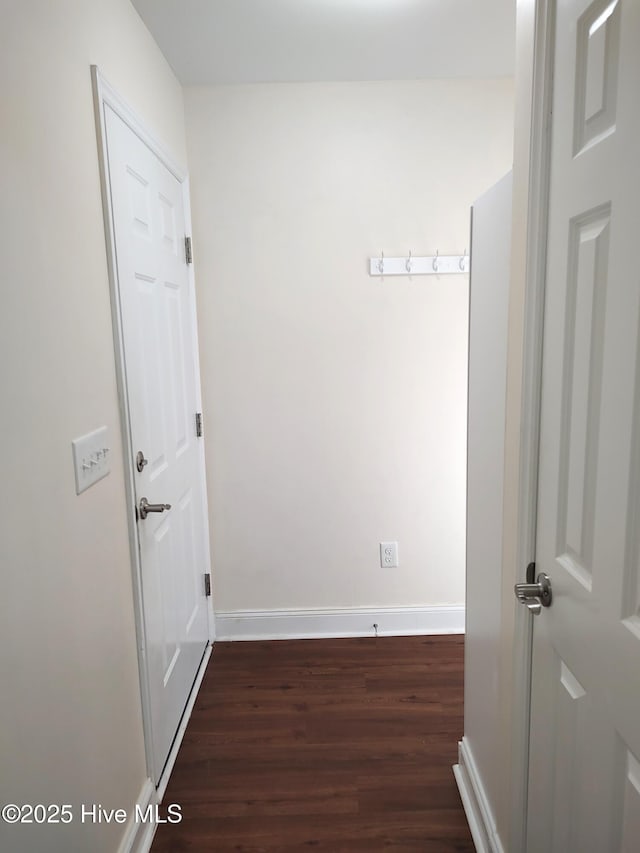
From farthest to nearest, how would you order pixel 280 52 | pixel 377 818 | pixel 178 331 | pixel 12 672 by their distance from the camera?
pixel 178 331
pixel 280 52
pixel 377 818
pixel 12 672

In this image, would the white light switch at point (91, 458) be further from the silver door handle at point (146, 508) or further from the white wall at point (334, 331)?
the white wall at point (334, 331)

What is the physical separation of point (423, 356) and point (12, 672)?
1.96m

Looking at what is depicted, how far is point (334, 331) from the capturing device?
8.06 ft

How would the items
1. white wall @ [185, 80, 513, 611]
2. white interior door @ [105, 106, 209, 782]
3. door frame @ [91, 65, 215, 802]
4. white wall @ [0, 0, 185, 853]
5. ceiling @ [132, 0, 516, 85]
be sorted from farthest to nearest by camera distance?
white wall @ [185, 80, 513, 611], ceiling @ [132, 0, 516, 85], white interior door @ [105, 106, 209, 782], door frame @ [91, 65, 215, 802], white wall @ [0, 0, 185, 853]

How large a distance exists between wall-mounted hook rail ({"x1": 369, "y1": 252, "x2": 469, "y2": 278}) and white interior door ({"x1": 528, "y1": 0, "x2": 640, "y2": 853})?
1364 mm

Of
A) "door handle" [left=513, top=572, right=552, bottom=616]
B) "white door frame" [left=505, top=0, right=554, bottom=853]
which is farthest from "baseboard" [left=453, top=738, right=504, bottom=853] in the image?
"door handle" [left=513, top=572, right=552, bottom=616]

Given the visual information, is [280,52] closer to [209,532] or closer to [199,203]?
[199,203]

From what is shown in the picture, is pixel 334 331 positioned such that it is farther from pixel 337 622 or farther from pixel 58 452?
pixel 58 452

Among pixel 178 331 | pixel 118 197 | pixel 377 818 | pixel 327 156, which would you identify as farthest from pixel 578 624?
pixel 327 156

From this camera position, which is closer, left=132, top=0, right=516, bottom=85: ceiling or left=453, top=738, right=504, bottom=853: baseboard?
left=453, top=738, right=504, bottom=853: baseboard

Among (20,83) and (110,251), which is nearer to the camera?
(20,83)

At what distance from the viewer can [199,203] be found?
92.9 inches

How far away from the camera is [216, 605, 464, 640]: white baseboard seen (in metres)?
2.65

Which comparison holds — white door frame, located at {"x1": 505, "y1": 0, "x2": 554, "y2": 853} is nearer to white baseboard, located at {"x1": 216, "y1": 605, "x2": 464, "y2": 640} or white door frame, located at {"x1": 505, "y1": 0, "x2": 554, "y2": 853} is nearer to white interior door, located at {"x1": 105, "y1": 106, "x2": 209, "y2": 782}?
white interior door, located at {"x1": 105, "y1": 106, "x2": 209, "y2": 782}
